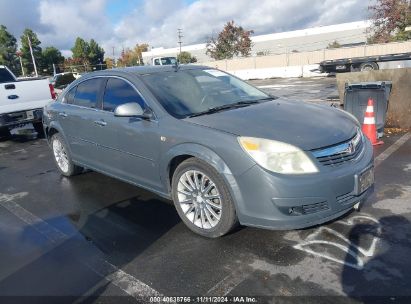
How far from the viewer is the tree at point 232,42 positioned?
5381 cm

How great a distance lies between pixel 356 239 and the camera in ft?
A: 11.8

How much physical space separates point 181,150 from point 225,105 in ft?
2.85

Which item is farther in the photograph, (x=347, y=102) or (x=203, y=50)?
(x=203, y=50)

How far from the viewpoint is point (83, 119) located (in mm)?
5270

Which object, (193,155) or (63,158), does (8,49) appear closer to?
(63,158)

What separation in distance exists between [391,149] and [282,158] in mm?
4033

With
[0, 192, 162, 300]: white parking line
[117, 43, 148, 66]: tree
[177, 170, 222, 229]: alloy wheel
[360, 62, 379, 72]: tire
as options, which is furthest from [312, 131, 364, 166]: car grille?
[117, 43, 148, 66]: tree

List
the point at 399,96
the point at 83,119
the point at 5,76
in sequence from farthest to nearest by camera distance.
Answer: the point at 5,76 → the point at 399,96 → the point at 83,119

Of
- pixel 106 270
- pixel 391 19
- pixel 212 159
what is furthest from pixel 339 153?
pixel 391 19

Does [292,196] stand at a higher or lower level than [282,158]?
lower

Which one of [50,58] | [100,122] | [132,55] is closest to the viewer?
[100,122]

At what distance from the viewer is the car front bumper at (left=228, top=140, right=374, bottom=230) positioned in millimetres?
3244

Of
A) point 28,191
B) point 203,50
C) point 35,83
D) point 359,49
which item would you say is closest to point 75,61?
point 203,50

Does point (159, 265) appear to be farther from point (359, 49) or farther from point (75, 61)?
point (75, 61)
